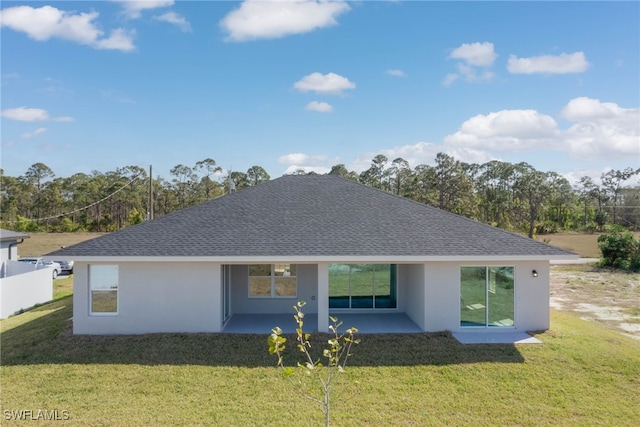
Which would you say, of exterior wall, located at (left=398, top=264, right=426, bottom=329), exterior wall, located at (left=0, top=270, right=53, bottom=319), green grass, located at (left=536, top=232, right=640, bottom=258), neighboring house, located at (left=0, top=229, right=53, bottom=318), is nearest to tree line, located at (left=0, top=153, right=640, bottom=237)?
green grass, located at (left=536, top=232, right=640, bottom=258)

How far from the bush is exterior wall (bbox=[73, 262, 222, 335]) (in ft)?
104

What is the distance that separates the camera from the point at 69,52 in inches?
747

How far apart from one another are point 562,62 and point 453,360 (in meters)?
13.3

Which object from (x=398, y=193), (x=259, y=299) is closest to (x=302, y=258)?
(x=259, y=299)

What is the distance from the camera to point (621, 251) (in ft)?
97.8

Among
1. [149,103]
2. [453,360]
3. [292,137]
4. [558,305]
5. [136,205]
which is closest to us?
[453,360]

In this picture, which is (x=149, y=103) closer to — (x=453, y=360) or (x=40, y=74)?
(x=40, y=74)

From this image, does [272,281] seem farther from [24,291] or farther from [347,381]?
[24,291]

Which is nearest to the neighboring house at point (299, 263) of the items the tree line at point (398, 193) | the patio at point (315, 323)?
the patio at point (315, 323)

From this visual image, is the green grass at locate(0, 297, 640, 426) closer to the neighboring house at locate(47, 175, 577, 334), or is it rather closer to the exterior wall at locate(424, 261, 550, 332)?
the exterior wall at locate(424, 261, 550, 332)

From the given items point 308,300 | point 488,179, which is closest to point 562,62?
point 308,300

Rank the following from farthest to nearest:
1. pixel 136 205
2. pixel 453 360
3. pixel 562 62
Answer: pixel 136 205 → pixel 562 62 → pixel 453 360

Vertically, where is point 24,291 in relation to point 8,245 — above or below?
below

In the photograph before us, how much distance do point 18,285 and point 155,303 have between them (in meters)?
10.5
